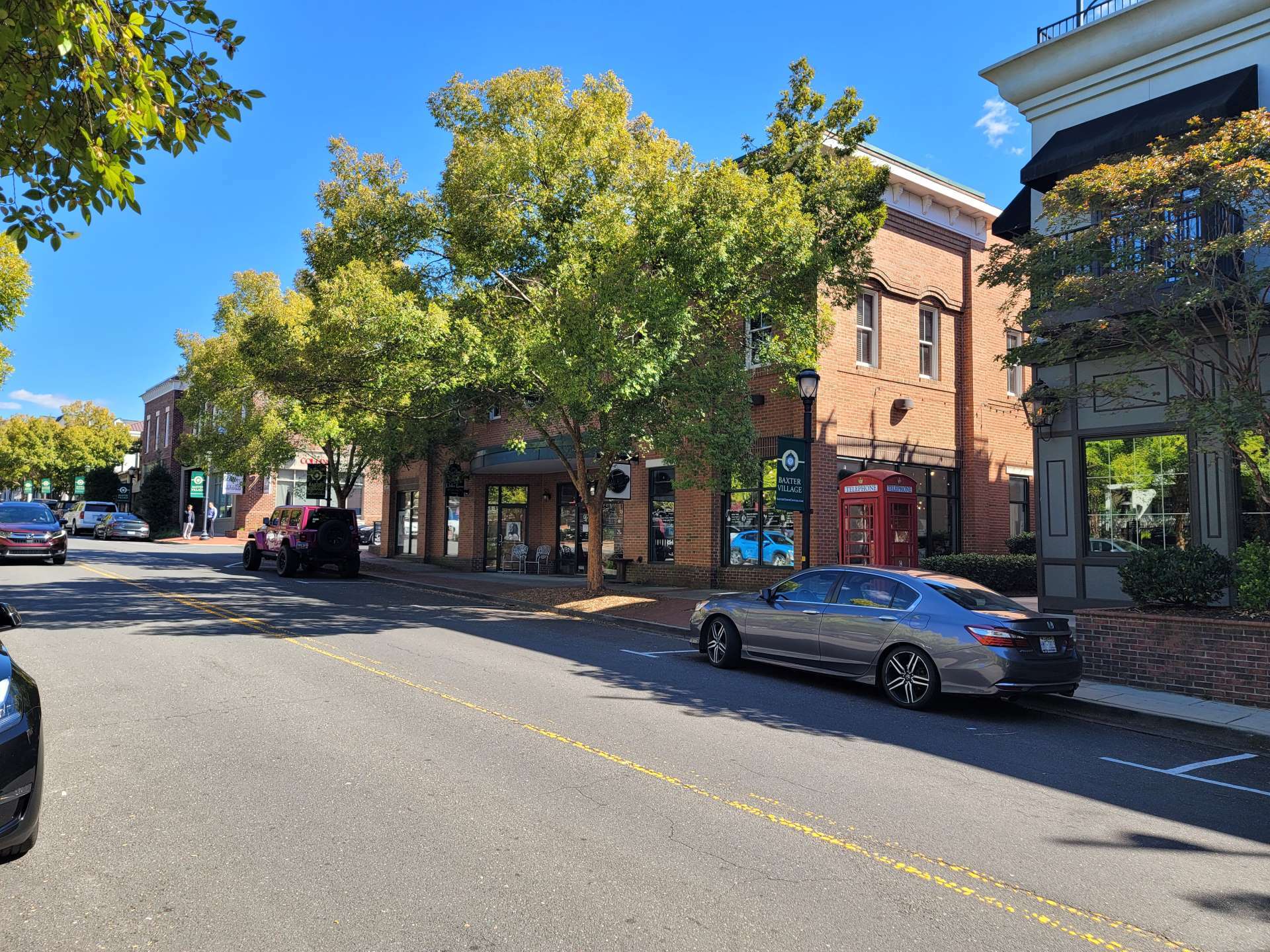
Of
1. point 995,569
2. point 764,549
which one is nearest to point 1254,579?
point 995,569

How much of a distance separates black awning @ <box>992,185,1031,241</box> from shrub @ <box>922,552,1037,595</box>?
21.8 feet

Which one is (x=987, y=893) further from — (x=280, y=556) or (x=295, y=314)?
(x=295, y=314)

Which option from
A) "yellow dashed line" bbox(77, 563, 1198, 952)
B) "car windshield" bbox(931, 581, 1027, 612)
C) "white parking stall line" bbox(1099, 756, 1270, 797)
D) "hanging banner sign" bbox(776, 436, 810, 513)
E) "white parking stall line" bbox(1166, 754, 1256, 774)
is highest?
"hanging banner sign" bbox(776, 436, 810, 513)

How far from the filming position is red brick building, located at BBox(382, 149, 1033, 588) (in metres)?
19.5

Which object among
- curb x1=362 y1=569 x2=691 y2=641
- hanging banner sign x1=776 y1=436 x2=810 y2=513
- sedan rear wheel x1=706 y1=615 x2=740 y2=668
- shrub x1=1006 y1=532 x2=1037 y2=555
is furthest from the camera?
shrub x1=1006 y1=532 x2=1037 y2=555

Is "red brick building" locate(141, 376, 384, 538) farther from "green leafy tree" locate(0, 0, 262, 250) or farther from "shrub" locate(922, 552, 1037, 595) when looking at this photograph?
"green leafy tree" locate(0, 0, 262, 250)

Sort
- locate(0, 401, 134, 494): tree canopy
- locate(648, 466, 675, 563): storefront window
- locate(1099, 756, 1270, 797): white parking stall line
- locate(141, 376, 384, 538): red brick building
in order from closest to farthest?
1. locate(1099, 756, 1270, 797): white parking stall line
2. locate(648, 466, 675, 563): storefront window
3. locate(141, 376, 384, 538): red brick building
4. locate(0, 401, 134, 494): tree canopy

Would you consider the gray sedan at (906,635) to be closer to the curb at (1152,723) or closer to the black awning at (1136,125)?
the curb at (1152,723)

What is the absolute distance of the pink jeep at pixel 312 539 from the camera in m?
23.0

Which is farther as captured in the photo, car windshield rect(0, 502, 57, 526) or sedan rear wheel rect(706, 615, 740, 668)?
car windshield rect(0, 502, 57, 526)

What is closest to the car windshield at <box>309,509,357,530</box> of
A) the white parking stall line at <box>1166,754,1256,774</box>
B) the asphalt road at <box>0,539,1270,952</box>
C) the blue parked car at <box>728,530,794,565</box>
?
the blue parked car at <box>728,530,794,565</box>

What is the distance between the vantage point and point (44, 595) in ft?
53.8

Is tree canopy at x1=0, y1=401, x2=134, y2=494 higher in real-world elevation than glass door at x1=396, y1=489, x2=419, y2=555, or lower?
higher

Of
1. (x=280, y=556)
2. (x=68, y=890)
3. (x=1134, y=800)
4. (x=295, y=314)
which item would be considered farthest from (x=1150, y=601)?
(x=295, y=314)
